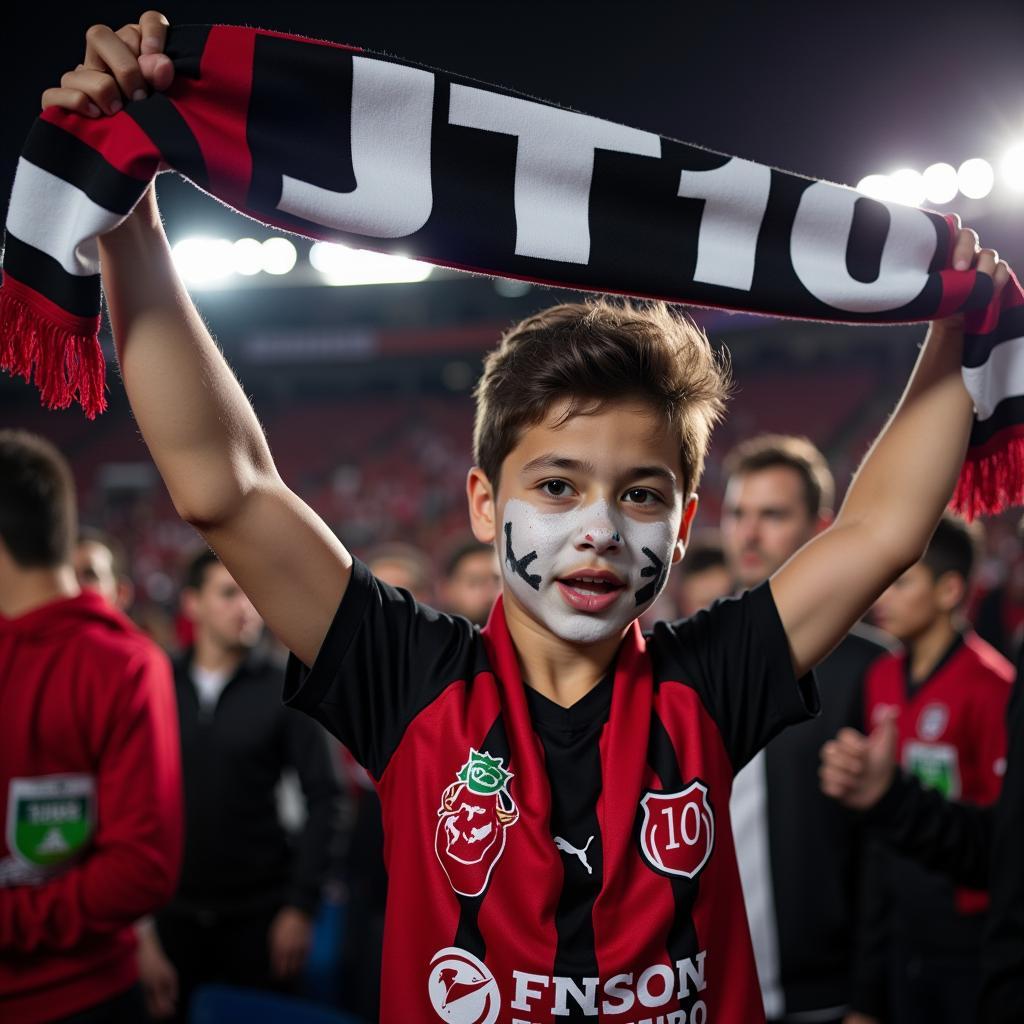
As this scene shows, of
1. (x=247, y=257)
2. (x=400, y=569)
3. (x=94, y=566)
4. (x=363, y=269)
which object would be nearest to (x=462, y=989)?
(x=400, y=569)

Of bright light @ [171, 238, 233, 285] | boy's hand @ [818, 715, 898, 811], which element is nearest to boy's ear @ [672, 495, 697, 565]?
boy's hand @ [818, 715, 898, 811]

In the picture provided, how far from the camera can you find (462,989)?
1.23 meters

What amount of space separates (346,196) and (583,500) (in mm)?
521

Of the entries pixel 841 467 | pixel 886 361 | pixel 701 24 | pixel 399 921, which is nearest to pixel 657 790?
pixel 399 921

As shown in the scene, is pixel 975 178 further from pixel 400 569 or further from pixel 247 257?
pixel 247 257

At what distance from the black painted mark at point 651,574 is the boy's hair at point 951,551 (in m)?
2.28

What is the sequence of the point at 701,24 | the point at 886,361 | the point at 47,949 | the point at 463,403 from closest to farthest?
the point at 47,949
the point at 701,24
the point at 886,361
the point at 463,403

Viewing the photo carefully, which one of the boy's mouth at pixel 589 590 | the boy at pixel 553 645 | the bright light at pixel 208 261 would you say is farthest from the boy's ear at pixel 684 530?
the bright light at pixel 208 261

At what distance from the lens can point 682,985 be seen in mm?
1242

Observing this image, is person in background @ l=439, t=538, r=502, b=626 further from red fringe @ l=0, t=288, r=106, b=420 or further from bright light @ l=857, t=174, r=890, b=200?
bright light @ l=857, t=174, r=890, b=200

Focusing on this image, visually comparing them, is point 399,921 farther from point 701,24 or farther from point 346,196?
point 701,24

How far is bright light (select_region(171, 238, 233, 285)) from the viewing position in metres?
16.0

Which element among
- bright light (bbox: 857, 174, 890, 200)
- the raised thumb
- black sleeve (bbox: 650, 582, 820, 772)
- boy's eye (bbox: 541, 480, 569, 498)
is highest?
bright light (bbox: 857, 174, 890, 200)

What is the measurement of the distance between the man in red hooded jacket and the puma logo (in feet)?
4.21
